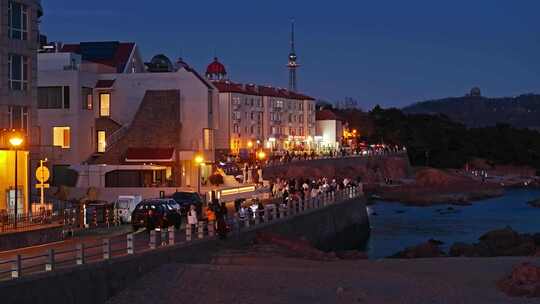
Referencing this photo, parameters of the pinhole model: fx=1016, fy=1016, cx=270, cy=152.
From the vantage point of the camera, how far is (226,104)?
346 feet

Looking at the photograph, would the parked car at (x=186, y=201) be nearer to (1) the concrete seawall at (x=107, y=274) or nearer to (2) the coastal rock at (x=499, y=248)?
(1) the concrete seawall at (x=107, y=274)

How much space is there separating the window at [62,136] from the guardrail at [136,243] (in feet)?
68.0

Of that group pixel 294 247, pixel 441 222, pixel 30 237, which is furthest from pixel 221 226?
pixel 441 222

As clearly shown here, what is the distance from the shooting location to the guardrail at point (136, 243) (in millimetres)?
23297

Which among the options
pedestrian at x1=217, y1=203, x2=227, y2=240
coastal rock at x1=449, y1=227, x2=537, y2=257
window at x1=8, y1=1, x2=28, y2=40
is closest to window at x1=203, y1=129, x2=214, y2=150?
coastal rock at x1=449, y1=227, x2=537, y2=257

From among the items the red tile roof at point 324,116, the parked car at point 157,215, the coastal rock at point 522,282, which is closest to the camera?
the coastal rock at point 522,282

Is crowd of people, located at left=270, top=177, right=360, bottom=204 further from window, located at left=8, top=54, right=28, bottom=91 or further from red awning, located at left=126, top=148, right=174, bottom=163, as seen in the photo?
window, located at left=8, top=54, right=28, bottom=91

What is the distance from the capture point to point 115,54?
77.4m

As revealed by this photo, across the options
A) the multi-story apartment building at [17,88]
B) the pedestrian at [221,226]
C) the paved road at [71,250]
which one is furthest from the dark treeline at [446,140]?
the pedestrian at [221,226]

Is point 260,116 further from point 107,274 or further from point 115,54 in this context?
point 107,274

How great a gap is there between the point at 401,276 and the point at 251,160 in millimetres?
58775

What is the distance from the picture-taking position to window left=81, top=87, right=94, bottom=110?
67.2 metres

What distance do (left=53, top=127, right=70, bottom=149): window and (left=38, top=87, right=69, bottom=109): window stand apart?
151 cm

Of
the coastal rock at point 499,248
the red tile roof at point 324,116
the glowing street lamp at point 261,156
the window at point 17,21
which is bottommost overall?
the coastal rock at point 499,248
